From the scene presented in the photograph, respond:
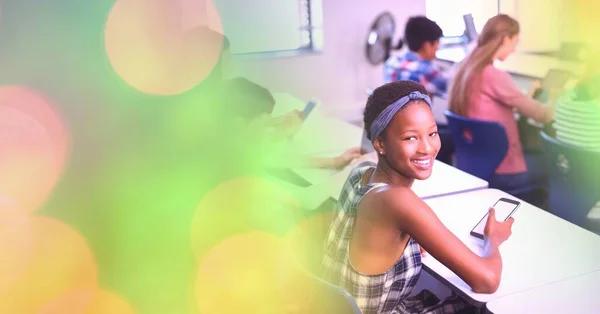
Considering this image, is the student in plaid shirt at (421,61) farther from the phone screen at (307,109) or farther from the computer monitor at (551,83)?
the phone screen at (307,109)

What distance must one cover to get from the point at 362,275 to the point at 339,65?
10.2ft

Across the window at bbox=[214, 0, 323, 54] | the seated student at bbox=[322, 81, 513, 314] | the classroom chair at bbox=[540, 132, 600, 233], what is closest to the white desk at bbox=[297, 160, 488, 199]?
the classroom chair at bbox=[540, 132, 600, 233]

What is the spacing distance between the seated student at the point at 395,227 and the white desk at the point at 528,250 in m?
0.06

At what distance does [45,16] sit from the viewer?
3.61ft

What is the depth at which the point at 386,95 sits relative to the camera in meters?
1.56

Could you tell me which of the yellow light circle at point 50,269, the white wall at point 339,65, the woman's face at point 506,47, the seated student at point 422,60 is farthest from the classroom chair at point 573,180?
the white wall at point 339,65

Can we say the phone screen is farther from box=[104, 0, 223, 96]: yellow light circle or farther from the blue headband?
box=[104, 0, 223, 96]: yellow light circle

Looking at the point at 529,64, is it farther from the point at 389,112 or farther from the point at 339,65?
the point at 389,112

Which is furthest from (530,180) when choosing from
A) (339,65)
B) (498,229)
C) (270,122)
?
(339,65)

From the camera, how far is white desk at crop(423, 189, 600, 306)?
1523 mm

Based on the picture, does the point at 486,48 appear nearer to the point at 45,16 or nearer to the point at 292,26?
the point at 292,26

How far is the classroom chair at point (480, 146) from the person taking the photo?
2.76 meters

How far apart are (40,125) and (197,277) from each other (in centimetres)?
69

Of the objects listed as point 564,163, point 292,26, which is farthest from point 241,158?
point 292,26
